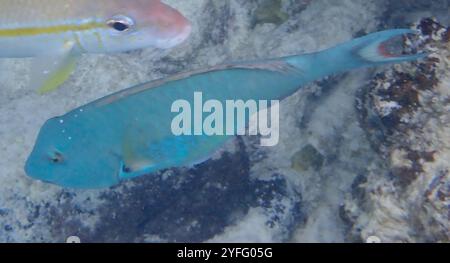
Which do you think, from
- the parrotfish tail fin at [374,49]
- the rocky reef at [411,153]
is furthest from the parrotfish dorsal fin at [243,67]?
the rocky reef at [411,153]

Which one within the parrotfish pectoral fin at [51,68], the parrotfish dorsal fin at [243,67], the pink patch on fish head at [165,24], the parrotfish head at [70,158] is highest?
the pink patch on fish head at [165,24]

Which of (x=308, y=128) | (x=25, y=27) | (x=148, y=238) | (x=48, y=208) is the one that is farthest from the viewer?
(x=308, y=128)

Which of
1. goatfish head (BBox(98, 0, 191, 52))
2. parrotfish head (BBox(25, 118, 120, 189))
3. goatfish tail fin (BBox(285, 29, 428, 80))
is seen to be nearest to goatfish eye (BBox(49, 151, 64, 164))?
parrotfish head (BBox(25, 118, 120, 189))

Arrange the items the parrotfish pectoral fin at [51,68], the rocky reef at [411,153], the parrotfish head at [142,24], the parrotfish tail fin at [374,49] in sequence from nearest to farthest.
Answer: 1. the parrotfish tail fin at [374,49]
2. the rocky reef at [411,153]
3. the parrotfish head at [142,24]
4. the parrotfish pectoral fin at [51,68]

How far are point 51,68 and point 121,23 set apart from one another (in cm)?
53

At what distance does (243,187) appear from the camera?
10.3 ft

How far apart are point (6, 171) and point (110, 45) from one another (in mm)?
1342

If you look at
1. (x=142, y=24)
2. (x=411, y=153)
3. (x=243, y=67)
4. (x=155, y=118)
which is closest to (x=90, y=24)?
(x=142, y=24)

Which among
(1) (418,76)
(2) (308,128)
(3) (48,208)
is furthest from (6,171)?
(1) (418,76)

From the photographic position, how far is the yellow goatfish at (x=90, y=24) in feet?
7.30

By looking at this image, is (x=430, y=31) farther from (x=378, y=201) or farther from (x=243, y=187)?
(x=243, y=187)

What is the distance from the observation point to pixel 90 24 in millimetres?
2254

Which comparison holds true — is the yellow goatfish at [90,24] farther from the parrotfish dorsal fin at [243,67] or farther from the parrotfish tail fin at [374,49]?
the parrotfish tail fin at [374,49]

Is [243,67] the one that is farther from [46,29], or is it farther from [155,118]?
[46,29]
